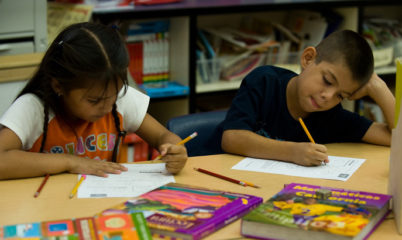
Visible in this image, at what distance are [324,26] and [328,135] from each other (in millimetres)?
1723

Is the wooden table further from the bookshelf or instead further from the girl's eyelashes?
the bookshelf

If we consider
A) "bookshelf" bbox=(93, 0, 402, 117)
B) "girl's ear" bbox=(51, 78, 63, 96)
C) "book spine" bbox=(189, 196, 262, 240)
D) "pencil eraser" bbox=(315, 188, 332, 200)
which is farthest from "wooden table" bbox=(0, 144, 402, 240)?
"bookshelf" bbox=(93, 0, 402, 117)

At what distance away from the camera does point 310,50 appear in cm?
186

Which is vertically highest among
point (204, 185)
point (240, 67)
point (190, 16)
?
point (190, 16)

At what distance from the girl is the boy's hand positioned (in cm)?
32

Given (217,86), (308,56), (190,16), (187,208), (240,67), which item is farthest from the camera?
(240,67)

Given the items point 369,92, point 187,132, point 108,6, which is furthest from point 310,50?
point 108,6

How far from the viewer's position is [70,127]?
1714 mm

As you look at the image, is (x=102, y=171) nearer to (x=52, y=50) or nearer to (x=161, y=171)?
(x=161, y=171)

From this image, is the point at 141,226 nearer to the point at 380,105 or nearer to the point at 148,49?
the point at 380,105

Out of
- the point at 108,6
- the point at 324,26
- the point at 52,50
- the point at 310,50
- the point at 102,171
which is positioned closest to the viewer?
the point at 102,171

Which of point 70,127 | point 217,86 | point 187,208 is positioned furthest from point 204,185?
point 217,86

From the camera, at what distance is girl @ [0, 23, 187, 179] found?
151 centimetres

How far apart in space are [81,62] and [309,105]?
0.71 metres
